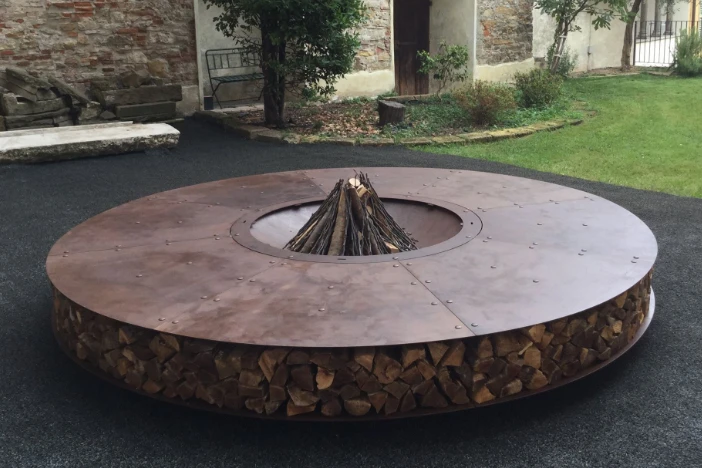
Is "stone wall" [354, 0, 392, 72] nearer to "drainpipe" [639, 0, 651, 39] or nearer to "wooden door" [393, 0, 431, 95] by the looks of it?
"wooden door" [393, 0, 431, 95]

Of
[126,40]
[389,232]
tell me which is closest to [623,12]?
[126,40]

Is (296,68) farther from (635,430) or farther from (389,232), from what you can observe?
(635,430)

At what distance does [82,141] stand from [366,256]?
180 inches

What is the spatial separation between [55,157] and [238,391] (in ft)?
16.5

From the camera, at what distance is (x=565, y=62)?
42.1 ft

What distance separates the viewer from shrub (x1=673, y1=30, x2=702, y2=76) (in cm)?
1262

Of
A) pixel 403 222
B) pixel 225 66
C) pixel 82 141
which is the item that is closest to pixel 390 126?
pixel 225 66

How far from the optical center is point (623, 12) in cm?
1215

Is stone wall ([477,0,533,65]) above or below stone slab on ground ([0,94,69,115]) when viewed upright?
above

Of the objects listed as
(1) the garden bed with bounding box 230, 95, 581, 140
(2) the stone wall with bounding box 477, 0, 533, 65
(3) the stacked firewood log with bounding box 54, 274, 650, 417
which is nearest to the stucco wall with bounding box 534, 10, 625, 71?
(2) the stone wall with bounding box 477, 0, 533, 65

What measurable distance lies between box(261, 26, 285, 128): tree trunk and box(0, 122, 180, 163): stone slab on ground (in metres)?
1.33

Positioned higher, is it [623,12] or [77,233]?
[623,12]

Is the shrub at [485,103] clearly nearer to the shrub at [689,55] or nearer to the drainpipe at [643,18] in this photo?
the shrub at [689,55]

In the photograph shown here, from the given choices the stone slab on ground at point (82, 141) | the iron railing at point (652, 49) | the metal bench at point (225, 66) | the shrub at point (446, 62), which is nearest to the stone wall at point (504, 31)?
the shrub at point (446, 62)
